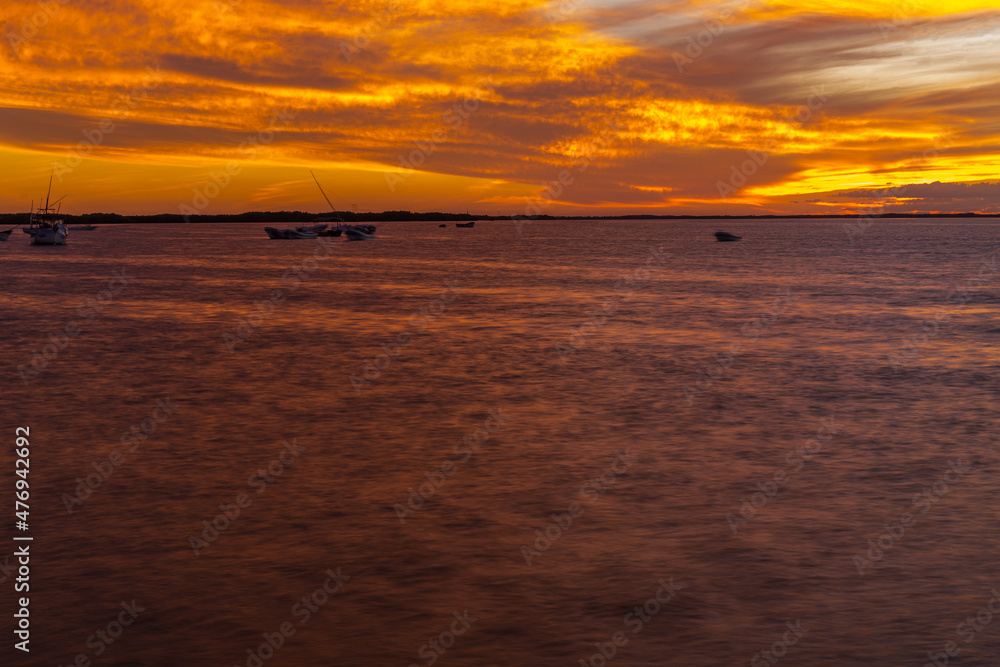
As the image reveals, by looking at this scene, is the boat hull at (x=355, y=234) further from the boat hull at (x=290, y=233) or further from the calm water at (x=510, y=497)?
the calm water at (x=510, y=497)

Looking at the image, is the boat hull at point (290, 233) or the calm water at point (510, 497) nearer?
the calm water at point (510, 497)

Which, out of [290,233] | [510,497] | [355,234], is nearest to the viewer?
[510,497]

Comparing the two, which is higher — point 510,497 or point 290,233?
point 290,233

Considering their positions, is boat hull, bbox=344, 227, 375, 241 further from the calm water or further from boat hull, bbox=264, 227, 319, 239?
the calm water

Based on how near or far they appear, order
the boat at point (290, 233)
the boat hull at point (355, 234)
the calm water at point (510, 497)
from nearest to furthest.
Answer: the calm water at point (510, 497)
the boat at point (290, 233)
the boat hull at point (355, 234)

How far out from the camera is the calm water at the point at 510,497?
25.1 ft

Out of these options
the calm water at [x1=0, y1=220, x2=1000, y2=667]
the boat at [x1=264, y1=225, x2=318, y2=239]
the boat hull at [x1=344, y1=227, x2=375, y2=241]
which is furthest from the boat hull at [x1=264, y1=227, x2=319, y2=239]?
the calm water at [x1=0, y1=220, x2=1000, y2=667]

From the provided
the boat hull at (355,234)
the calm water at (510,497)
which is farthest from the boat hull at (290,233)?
the calm water at (510,497)

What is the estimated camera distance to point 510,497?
38.9ft

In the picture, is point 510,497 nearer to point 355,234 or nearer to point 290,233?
point 290,233

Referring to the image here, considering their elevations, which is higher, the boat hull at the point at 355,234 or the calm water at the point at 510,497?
the boat hull at the point at 355,234

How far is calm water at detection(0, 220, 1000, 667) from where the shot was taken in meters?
7.65

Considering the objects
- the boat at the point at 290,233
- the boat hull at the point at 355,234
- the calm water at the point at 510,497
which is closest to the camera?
the calm water at the point at 510,497

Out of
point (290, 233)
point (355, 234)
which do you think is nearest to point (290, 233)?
point (290, 233)
